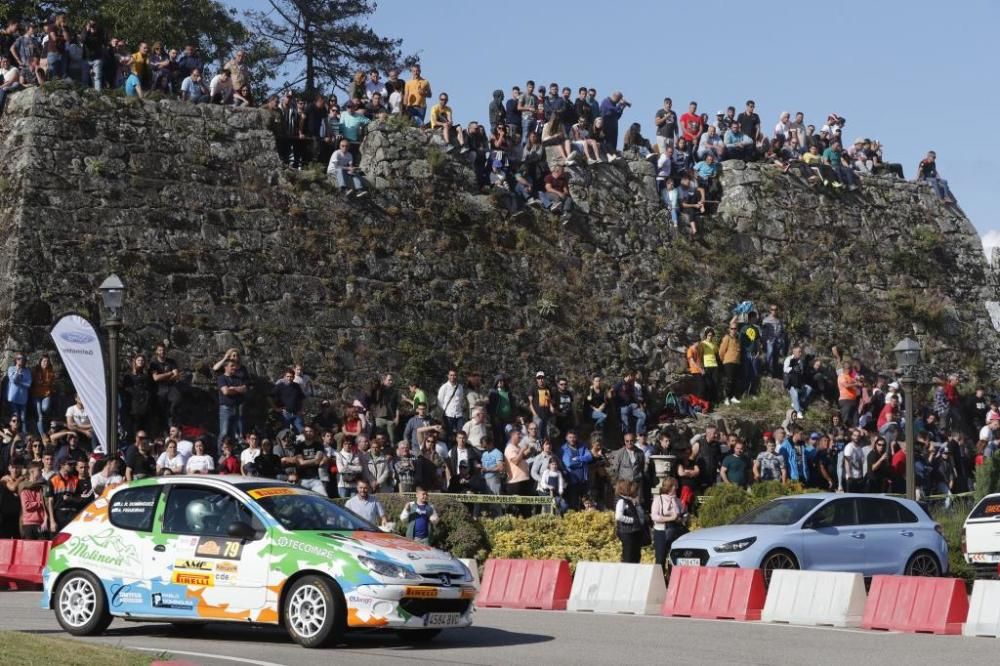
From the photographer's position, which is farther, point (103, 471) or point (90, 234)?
point (90, 234)

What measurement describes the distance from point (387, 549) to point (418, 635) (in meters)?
1.17

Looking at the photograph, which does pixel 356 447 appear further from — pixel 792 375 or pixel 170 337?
pixel 792 375

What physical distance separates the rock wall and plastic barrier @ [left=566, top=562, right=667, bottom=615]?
10.6 metres

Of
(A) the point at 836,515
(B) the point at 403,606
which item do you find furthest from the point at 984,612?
(B) the point at 403,606

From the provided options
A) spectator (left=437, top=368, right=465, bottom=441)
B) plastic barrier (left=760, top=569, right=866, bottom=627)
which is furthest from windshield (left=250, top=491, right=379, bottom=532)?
spectator (left=437, top=368, right=465, bottom=441)

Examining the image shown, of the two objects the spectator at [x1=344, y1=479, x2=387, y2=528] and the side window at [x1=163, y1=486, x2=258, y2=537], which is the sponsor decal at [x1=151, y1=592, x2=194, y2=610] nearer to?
the side window at [x1=163, y1=486, x2=258, y2=537]

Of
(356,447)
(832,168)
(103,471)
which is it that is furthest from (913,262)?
(103,471)


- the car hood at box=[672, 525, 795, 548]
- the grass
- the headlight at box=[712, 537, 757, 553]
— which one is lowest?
the grass

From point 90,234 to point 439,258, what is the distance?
21.8ft

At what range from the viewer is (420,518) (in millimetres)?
20531

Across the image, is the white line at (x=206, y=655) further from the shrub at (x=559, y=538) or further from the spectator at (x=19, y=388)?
the spectator at (x=19, y=388)

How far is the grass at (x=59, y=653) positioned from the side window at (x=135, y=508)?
1917 mm

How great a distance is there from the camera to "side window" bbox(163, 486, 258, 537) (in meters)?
14.1

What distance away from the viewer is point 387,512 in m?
22.8
